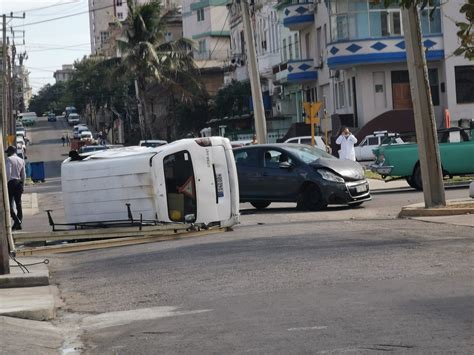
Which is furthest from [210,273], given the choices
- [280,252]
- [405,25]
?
[405,25]

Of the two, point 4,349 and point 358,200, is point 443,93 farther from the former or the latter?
point 4,349

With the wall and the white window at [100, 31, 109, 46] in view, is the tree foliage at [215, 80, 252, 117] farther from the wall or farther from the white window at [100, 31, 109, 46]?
the white window at [100, 31, 109, 46]

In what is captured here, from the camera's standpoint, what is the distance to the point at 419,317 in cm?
910

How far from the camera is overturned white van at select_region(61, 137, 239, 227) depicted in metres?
18.4

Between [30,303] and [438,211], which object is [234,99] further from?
[30,303]

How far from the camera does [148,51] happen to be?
62906 millimetres

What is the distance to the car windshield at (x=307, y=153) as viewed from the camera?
23.4 metres

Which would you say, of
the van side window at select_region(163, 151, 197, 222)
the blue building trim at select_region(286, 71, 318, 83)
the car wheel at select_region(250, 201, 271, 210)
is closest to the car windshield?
the car wheel at select_region(250, 201, 271, 210)

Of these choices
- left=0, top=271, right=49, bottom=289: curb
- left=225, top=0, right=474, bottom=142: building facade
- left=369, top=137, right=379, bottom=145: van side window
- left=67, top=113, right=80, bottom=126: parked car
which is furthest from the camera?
left=67, top=113, right=80, bottom=126: parked car

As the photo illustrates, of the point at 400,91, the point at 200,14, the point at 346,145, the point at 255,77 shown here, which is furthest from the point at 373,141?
the point at 200,14

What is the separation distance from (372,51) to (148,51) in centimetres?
1711

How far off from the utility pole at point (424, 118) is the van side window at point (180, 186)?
4950 mm

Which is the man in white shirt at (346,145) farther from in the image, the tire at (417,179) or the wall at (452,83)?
the wall at (452,83)

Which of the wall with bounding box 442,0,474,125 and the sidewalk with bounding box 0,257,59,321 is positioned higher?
the wall with bounding box 442,0,474,125
